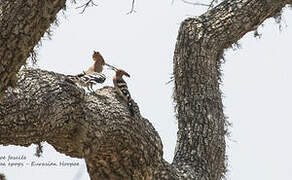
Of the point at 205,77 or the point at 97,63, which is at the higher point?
the point at 97,63

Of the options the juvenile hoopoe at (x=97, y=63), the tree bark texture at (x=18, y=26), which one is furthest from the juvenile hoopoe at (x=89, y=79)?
the tree bark texture at (x=18, y=26)

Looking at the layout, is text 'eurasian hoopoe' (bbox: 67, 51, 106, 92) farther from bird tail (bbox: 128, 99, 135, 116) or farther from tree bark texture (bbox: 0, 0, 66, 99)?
tree bark texture (bbox: 0, 0, 66, 99)

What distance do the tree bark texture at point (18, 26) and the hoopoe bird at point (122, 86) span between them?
1342mm

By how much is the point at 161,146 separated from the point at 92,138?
2.05 feet

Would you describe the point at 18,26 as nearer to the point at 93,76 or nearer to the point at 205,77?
the point at 93,76

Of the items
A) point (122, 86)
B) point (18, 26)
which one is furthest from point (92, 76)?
point (18, 26)

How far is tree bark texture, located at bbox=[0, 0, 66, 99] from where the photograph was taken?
2.79 m

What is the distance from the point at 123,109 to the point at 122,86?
1.80 ft

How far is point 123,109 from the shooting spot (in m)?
4.02

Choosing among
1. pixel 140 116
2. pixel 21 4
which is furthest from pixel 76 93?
pixel 21 4

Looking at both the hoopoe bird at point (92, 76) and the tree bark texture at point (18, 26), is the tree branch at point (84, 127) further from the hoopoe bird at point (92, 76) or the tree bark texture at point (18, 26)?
the tree bark texture at point (18, 26)

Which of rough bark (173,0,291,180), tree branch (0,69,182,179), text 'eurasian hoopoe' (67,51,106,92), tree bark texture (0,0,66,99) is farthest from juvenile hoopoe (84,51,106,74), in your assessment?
tree bark texture (0,0,66,99)

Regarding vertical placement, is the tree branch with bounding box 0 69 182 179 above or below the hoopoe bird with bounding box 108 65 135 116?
below

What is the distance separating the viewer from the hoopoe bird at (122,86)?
4.12m
